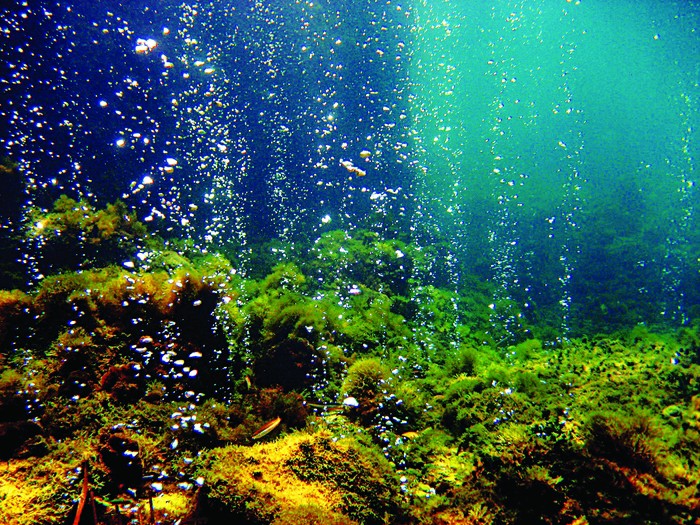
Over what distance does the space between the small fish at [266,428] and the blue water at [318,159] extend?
7020 mm

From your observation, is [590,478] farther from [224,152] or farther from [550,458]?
[224,152]

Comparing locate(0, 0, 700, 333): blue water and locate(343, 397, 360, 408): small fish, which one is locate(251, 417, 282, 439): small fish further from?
locate(0, 0, 700, 333): blue water

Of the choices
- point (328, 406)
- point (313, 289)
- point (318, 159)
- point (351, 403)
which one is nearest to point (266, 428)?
point (328, 406)

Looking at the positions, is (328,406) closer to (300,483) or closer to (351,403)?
(351,403)

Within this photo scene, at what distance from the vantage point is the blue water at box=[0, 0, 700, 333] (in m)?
11.0

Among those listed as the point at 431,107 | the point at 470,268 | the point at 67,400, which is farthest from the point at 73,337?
the point at 431,107

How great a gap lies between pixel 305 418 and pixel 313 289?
16.0 ft

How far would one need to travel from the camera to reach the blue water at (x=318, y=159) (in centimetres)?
1103

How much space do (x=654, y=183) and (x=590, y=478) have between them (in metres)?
24.0

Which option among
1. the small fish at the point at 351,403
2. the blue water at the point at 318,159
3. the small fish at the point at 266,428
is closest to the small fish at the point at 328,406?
the small fish at the point at 351,403

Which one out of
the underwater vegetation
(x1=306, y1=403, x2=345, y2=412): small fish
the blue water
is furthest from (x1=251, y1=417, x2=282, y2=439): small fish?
the blue water

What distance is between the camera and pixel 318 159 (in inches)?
619

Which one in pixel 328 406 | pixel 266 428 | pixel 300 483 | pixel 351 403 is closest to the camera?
pixel 300 483

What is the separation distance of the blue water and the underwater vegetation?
5126 millimetres
